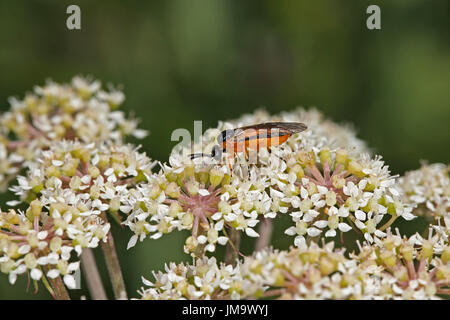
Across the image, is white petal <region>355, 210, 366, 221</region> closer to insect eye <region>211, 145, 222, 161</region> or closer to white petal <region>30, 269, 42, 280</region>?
insect eye <region>211, 145, 222, 161</region>

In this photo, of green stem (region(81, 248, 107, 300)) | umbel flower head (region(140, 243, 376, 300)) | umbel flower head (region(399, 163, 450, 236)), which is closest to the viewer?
umbel flower head (region(140, 243, 376, 300))

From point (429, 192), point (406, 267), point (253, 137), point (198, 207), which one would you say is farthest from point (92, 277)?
point (429, 192)

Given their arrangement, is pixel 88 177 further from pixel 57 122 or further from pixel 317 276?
pixel 317 276

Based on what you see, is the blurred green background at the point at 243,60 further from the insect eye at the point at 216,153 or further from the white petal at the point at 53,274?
the white petal at the point at 53,274

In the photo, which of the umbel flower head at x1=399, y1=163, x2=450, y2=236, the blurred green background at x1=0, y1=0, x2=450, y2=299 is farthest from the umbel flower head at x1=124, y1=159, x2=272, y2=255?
the blurred green background at x1=0, y1=0, x2=450, y2=299
